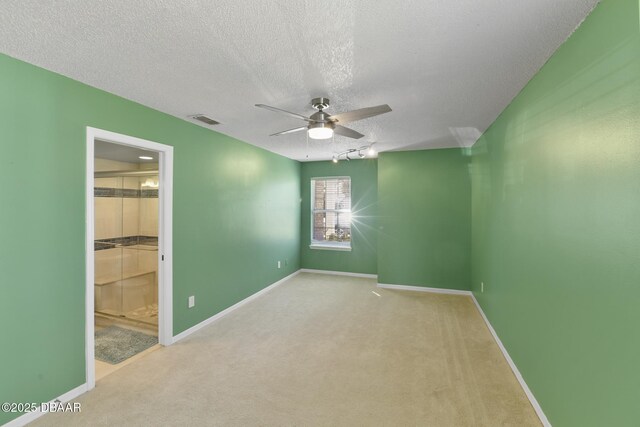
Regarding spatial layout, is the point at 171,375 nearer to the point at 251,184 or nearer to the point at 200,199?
the point at 200,199

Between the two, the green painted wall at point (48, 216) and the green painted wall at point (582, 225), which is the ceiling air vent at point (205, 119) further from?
the green painted wall at point (582, 225)

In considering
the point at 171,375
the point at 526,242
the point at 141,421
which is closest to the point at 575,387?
the point at 526,242

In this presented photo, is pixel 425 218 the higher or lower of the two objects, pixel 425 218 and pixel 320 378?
the higher

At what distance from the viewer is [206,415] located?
2.09 metres

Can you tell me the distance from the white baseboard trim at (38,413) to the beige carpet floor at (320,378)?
6 centimetres

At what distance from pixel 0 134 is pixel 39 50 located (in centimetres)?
60

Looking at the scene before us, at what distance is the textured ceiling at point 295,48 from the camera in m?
1.47

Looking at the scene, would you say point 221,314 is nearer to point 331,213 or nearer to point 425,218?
point 331,213

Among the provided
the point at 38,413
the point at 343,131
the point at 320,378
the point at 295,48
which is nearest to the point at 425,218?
the point at 343,131

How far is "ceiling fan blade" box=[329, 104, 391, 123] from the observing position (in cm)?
215

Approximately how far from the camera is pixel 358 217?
20.3 feet

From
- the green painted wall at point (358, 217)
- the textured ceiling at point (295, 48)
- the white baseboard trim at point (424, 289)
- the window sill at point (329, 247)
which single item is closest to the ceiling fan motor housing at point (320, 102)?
the textured ceiling at point (295, 48)

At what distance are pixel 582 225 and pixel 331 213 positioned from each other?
501cm

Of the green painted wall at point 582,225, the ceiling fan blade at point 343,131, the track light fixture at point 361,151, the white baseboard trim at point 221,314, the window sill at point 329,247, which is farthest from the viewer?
the window sill at point 329,247
